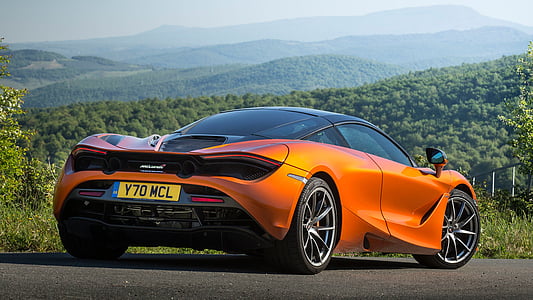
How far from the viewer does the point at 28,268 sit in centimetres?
491

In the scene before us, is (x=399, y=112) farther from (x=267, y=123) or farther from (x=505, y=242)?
(x=267, y=123)

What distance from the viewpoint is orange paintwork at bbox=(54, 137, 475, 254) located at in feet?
15.8

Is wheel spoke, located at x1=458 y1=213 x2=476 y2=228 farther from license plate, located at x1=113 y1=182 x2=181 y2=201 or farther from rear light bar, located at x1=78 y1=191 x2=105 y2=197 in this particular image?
rear light bar, located at x1=78 y1=191 x2=105 y2=197

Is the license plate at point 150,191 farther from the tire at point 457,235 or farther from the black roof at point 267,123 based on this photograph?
the tire at point 457,235

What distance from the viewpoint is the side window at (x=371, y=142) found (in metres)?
6.04

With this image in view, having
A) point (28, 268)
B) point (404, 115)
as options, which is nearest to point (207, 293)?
point (28, 268)

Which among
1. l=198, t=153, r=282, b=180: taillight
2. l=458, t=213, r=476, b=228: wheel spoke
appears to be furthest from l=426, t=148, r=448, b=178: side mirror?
l=198, t=153, r=282, b=180: taillight

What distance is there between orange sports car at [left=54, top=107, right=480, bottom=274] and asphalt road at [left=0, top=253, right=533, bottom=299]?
23cm

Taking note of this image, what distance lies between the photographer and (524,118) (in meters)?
39.7

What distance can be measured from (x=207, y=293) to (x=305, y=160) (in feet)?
4.76

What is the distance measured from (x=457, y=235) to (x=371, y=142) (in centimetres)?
149

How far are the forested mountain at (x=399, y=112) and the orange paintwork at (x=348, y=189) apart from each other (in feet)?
253

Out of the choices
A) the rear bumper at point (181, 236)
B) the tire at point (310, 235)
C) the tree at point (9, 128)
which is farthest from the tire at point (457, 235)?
the tree at point (9, 128)

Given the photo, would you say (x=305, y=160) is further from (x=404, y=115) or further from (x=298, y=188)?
(x=404, y=115)
